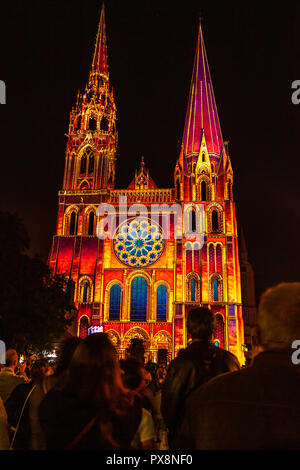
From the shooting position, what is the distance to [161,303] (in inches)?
1399

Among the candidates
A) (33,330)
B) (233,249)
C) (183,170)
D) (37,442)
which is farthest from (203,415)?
(183,170)

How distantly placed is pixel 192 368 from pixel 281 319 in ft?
5.38

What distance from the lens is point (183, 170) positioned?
3991 cm

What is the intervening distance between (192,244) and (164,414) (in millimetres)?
32495

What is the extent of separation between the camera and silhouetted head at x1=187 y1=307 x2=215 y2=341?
163 inches

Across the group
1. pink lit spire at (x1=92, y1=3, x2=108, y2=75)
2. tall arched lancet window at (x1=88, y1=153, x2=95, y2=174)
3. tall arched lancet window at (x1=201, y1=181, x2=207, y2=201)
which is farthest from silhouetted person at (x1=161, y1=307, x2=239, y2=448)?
pink lit spire at (x1=92, y1=3, x2=108, y2=75)

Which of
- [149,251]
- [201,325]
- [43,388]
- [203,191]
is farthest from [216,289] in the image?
[43,388]

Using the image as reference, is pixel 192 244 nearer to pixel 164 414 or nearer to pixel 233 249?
pixel 233 249

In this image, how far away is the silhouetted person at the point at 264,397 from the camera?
7.51 feet

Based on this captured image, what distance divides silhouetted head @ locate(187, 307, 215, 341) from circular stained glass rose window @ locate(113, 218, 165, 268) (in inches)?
1276

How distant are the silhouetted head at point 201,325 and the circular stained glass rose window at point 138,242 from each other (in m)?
32.4

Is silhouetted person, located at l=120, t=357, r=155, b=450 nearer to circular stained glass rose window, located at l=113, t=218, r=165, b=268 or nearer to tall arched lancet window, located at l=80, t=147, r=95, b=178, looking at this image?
circular stained glass rose window, located at l=113, t=218, r=165, b=268

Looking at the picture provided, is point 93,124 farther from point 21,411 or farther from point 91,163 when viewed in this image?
point 21,411
